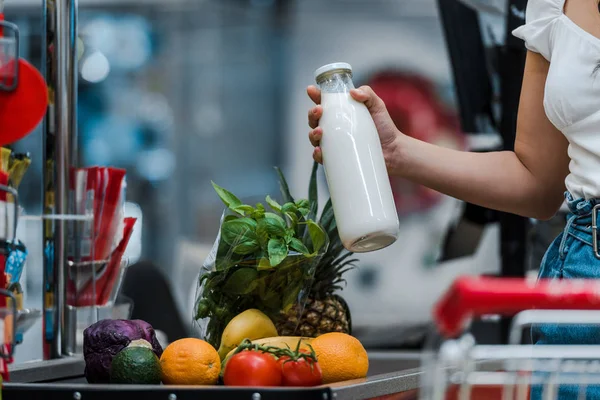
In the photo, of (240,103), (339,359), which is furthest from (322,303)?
(240,103)

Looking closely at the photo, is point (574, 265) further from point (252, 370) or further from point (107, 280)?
point (107, 280)

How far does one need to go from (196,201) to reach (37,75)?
18.6 feet

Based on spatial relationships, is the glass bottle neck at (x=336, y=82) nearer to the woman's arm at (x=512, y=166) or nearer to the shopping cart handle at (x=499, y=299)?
the woman's arm at (x=512, y=166)

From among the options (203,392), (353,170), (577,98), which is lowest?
(203,392)

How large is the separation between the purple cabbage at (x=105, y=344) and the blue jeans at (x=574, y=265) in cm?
63

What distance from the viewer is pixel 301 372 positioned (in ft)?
4.30

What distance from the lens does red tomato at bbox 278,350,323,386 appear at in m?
1.31

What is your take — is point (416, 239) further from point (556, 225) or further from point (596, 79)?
point (596, 79)

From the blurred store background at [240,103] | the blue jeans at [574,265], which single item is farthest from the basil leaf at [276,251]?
the blurred store background at [240,103]

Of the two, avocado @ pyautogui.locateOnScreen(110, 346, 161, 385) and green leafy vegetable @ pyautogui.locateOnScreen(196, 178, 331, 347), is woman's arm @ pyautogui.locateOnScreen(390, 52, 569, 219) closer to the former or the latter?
green leafy vegetable @ pyautogui.locateOnScreen(196, 178, 331, 347)

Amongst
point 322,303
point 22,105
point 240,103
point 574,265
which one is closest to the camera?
point 22,105

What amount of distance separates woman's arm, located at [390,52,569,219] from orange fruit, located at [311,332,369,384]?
35cm

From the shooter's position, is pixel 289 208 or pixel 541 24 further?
pixel 289 208

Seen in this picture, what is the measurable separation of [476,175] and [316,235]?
1.01 ft
